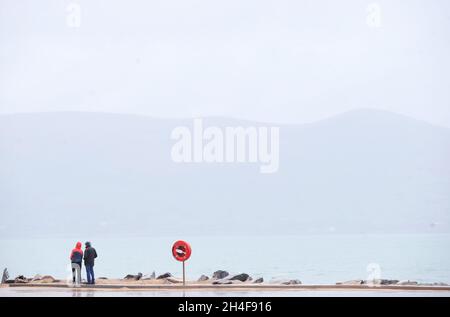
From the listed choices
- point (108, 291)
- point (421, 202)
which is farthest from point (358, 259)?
point (108, 291)

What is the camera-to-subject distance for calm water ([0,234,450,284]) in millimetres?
47469

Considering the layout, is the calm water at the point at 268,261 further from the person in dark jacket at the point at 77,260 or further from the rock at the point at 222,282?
the person in dark jacket at the point at 77,260

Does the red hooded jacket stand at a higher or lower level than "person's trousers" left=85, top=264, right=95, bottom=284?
higher

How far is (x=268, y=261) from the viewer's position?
60312mm

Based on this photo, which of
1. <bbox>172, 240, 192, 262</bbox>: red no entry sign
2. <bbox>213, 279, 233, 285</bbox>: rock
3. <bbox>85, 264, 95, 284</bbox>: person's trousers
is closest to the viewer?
<bbox>172, 240, 192, 262</bbox>: red no entry sign

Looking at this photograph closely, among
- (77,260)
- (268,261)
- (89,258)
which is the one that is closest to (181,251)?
(89,258)

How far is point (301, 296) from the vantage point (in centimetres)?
2273

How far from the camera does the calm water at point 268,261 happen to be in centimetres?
4747

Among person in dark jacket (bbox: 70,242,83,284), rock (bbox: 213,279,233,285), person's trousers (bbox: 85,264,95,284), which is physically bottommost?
rock (bbox: 213,279,233,285)

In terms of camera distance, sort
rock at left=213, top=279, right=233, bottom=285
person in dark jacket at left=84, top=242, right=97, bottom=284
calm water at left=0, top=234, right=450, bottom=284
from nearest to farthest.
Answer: person in dark jacket at left=84, top=242, right=97, bottom=284
rock at left=213, top=279, right=233, bottom=285
calm water at left=0, top=234, right=450, bottom=284

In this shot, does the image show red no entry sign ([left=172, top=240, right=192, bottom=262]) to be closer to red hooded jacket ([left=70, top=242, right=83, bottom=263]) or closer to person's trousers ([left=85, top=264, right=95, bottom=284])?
person's trousers ([left=85, top=264, right=95, bottom=284])

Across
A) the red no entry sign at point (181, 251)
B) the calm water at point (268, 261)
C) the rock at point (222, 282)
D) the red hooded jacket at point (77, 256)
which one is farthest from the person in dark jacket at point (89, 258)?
the calm water at point (268, 261)

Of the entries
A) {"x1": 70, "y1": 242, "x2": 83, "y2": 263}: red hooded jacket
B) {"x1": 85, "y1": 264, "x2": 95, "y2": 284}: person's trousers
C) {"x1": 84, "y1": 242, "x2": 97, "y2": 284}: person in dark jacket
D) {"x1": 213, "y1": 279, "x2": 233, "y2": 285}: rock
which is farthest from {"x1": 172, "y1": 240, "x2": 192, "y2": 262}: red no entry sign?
{"x1": 213, "y1": 279, "x2": 233, "y2": 285}: rock

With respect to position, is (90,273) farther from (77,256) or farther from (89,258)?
(77,256)
